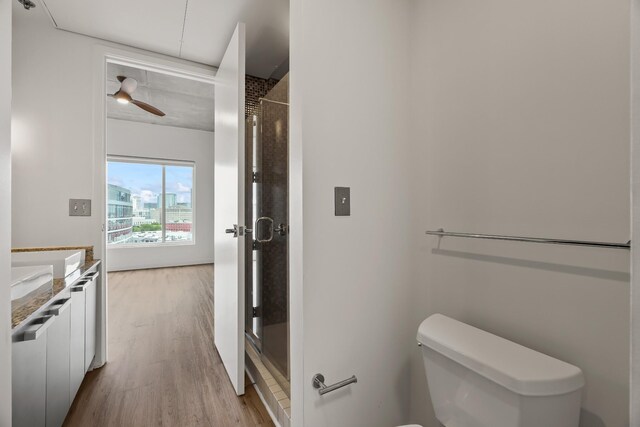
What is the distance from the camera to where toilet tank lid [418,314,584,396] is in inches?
30.9

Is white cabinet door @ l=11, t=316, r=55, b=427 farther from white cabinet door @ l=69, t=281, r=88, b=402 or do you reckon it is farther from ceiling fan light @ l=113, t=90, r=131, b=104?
ceiling fan light @ l=113, t=90, r=131, b=104

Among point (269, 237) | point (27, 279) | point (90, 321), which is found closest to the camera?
point (27, 279)

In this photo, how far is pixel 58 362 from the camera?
1.31 meters

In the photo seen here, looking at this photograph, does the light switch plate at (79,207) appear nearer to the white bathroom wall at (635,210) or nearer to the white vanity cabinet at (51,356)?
the white vanity cabinet at (51,356)

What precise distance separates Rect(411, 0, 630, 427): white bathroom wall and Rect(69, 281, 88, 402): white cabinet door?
1.78 meters

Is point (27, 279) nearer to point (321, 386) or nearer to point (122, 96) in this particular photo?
point (321, 386)

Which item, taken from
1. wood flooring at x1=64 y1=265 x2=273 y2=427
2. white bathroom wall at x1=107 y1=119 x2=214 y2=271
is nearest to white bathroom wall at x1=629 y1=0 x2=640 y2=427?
wood flooring at x1=64 y1=265 x2=273 y2=427

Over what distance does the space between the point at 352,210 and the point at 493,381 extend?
76cm

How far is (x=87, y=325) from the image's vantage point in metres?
1.82

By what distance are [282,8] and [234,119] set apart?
0.81 m

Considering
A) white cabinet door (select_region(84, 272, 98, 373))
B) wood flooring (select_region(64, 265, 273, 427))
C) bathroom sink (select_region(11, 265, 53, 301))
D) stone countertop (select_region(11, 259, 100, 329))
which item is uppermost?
bathroom sink (select_region(11, 265, 53, 301))

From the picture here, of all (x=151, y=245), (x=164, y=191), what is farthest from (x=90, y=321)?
(x=164, y=191)

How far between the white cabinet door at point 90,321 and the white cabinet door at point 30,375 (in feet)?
2.18

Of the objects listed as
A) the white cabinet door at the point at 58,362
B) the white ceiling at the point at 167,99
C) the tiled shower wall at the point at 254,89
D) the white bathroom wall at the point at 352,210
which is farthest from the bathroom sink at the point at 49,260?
the white ceiling at the point at 167,99
